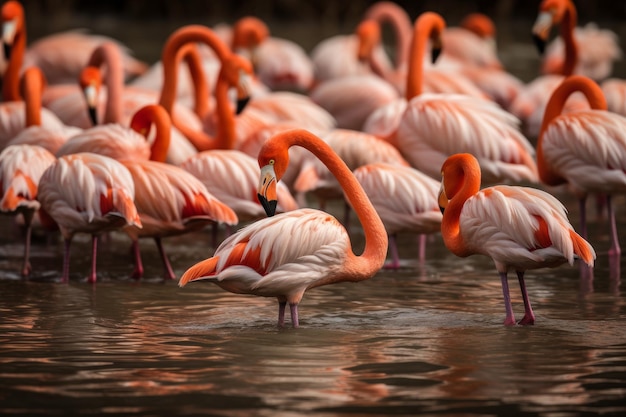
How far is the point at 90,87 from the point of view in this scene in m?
8.79

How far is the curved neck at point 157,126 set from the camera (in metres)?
7.64

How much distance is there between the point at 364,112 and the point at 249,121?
2804 mm

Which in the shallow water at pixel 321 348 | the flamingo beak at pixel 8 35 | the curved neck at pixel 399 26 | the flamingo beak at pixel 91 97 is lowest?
the shallow water at pixel 321 348

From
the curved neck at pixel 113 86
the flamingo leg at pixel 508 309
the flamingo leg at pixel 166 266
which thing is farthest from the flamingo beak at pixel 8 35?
the flamingo leg at pixel 508 309

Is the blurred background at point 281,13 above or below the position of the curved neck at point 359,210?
above

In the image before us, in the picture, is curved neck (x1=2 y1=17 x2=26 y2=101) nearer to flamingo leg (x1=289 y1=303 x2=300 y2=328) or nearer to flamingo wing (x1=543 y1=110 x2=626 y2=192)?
flamingo wing (x1=543 y1=110 x2=626 y2=192)

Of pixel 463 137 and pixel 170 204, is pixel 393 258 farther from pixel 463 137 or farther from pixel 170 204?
pixel 170 204

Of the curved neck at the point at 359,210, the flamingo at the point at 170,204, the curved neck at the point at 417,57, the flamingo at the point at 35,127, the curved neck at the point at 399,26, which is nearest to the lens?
the curved neck at the point at 359,210

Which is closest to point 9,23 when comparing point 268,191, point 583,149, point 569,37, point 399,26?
point 569,37

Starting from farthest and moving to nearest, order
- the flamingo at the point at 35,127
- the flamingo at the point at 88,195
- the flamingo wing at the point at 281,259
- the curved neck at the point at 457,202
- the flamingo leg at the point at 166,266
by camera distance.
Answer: the flamingo at the point at 35,127 < the flamingo leg at the point at 166,266 < the flamingo at the point at 88,195 < the curved neck at the point at 457,202 < the flamingo wing at the point at 281,259

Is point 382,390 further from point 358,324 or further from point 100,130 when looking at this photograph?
point 100,130

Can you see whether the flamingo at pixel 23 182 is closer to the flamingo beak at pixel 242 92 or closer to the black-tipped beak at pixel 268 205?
the flamingo beak at pixel 242 92

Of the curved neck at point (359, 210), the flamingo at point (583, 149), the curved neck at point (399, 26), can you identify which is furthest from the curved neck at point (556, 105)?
the curved neck at point (399, 26)

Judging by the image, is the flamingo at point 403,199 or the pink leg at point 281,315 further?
the flamingo at point 403,199
